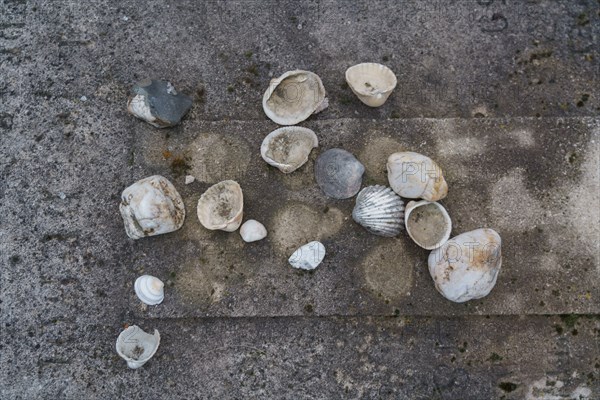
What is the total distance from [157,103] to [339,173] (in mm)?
1171

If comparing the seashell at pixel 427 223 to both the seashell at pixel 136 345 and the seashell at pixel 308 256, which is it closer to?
the seashell at pixel 308 256

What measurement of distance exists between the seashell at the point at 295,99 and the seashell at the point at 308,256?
0.76m

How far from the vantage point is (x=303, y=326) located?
275 centimetres

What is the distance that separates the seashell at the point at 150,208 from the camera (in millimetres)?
2643

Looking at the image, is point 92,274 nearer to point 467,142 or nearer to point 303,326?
point 303,326

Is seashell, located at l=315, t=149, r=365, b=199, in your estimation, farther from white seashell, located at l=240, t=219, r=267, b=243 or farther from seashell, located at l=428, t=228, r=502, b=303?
seashell, located at l=428, t=228, r=502, b=303

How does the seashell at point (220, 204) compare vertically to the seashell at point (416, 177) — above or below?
below

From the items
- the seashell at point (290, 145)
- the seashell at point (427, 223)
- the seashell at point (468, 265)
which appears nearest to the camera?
the seashell at point (468, 265)

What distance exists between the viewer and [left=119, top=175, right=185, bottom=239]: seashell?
2643 millimetres

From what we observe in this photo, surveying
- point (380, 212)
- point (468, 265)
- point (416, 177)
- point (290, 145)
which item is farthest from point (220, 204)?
point (468, 265)

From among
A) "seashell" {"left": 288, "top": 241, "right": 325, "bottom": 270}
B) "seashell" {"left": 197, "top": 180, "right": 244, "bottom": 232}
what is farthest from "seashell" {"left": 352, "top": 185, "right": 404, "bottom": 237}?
"seashell" {"left": 197, "top": 180, "right": 244, "bottom": 232}

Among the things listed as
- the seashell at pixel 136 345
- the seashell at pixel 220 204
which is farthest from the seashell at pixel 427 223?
the seashell at pixel 136 345

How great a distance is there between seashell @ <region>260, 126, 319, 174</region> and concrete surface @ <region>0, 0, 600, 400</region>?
10 cm

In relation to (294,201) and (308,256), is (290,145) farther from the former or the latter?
(308,256)
